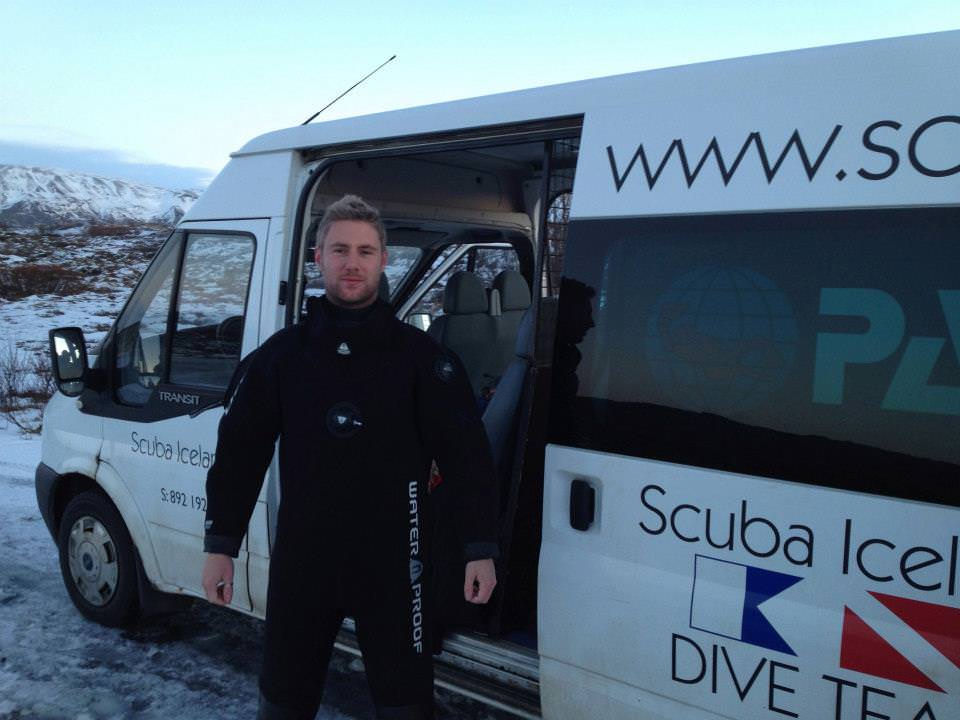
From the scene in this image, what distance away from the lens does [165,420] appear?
3449 mm

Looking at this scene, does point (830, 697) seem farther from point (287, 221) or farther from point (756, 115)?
point (287, 221)

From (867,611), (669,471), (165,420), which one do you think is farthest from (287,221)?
(867,611)

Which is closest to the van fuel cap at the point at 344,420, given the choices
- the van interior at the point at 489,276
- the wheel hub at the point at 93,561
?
the van interior at the point at 489,276

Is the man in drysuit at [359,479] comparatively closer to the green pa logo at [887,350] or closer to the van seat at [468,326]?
the green pa logo at [887,350]

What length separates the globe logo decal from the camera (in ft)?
6.61

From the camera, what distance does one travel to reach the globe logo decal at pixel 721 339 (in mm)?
2014

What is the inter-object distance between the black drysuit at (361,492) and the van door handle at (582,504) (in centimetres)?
23

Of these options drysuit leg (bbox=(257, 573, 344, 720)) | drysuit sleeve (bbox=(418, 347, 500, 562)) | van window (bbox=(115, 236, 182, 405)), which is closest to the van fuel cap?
drysuit sleeve (bbox=(418, 347, 500, 562))

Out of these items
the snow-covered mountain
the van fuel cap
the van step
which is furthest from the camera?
the snow-covered mountain

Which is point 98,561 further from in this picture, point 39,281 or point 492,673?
point 39,281

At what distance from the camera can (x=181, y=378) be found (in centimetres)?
351

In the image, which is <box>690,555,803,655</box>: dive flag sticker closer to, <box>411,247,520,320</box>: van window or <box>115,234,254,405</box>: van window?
<box>115,234,254,405</box>: van window

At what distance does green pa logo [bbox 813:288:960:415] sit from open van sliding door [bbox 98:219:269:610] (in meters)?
2.06

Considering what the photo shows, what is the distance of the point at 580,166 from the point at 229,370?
1699 mm
